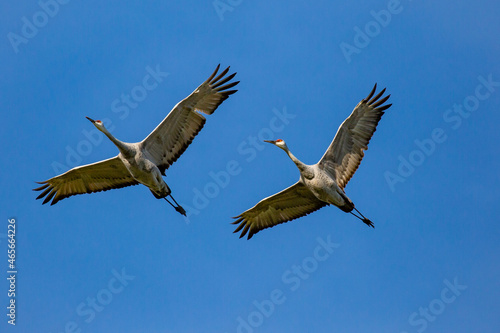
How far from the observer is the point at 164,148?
20875 millimetres

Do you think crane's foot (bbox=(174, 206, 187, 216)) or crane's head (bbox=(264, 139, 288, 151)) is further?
crane's foot (bbox=(174, 206, 187, 216))

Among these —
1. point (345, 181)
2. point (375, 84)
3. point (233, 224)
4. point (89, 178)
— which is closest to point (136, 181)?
point (89, 178)

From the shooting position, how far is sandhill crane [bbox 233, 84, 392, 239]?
2044 cm

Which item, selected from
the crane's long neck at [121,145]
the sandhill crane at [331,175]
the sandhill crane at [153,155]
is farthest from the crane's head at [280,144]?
the crane's long neck at [121,145]

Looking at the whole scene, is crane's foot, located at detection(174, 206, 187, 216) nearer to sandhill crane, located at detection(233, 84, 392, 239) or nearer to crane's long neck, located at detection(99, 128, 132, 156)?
sandhill crane, located at detection(233, 84, 392, 239)

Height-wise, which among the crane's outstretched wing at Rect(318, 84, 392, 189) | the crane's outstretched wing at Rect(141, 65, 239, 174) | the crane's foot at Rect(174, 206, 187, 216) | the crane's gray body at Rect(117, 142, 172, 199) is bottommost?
the crane's foot at Rect(174, 206, 187, 216)

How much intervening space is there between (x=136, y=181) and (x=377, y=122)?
25.0ft

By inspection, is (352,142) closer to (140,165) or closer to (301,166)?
(301,166)

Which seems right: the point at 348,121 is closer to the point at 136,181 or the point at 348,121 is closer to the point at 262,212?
the point at 262,212

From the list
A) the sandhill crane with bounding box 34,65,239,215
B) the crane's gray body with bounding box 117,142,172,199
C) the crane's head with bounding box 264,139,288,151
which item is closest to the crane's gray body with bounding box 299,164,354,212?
the crane's head with bounding box 264,139,288,151

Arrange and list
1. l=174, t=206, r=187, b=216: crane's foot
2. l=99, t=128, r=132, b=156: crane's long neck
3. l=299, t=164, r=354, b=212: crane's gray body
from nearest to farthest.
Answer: l=99, t=128, r=132, b=156: crane's long neck
l=299, t=164, r=354, b=212: crane's gray body
l=174, t=206, r=187, b=216: crane's foot

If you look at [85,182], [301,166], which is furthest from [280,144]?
[85,182]

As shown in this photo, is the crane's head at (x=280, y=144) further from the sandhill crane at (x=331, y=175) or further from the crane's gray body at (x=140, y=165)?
the crane's gray body at (x=140, y=165)

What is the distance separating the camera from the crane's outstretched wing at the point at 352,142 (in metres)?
20.9
